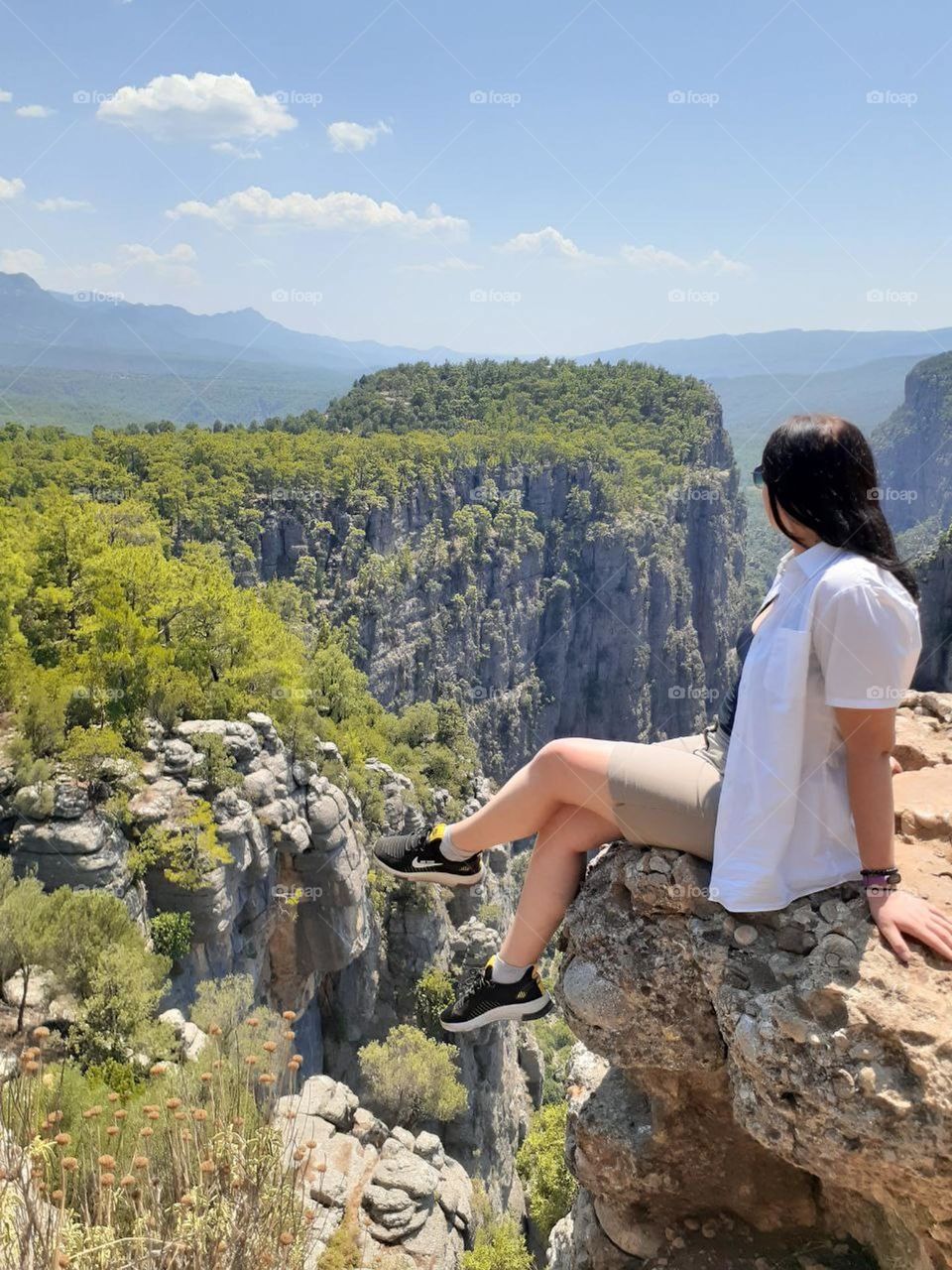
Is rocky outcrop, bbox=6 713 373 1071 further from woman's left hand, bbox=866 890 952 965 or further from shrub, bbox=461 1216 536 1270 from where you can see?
woman's left hand, bbox=866 890 952 965

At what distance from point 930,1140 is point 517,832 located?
2208 mm

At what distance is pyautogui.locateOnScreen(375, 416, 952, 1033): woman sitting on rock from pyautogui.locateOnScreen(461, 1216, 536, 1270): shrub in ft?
45.8

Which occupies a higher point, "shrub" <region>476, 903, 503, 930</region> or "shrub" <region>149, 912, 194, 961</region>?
"shrub" <region>149, 912, 194, 961</region>

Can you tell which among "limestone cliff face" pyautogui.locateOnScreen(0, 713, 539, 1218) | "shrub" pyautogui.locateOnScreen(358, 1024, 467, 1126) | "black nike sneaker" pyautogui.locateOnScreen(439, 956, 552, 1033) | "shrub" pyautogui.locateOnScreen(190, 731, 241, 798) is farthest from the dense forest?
"black nike sneaker" pyautogui.locateOnScreen(439, 956, 552, 1033)

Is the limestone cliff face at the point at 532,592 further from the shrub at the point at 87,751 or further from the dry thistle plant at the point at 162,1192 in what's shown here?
the dry thistle plant at the point at 162,1192

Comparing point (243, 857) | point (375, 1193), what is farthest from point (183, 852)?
point (375, 1193)

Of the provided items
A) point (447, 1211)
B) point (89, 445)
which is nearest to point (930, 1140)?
point (447, 1211)

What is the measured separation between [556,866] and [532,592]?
6835cm

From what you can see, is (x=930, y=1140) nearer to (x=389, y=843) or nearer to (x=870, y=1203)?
(x=870, y=1203)

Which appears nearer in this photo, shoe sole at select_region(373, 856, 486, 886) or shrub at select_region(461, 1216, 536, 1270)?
shoe sole at select_region(373, 856, 486, 886)

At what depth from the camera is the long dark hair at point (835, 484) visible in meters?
3.71

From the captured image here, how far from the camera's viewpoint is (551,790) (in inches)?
176

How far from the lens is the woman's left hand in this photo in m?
3.50

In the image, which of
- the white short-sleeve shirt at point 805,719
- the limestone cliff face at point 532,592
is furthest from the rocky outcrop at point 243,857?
the limestone cliff face at point 532,592
